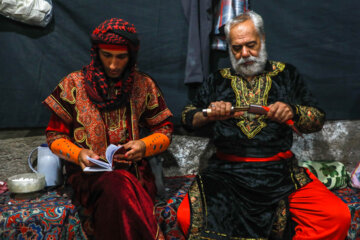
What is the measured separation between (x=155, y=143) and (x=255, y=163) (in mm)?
658

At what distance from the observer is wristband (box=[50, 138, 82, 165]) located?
6.16 ft

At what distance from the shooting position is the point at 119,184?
169cm

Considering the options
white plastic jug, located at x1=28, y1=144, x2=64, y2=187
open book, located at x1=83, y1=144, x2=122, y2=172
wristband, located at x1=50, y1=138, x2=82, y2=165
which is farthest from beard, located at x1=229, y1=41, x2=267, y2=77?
white plastic jug, located at x1=28, y1=144, x2=64, y2=187

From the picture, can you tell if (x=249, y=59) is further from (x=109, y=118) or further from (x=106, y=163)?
(x=106, y=163)

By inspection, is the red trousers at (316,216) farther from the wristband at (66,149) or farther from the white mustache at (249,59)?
the white mustache at (249,59)

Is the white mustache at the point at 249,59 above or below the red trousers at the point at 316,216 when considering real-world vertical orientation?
above

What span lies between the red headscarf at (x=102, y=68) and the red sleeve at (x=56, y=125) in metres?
0.28

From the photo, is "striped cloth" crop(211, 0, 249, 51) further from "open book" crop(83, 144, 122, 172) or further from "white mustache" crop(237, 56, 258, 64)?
"open book" crop(83, 144, 122, 172)

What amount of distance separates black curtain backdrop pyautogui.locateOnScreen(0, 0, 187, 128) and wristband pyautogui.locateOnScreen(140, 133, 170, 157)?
603 mm

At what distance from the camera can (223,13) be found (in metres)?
2.49

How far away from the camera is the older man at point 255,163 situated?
6.00ft

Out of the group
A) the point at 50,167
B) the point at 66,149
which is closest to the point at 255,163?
the point at 66,149

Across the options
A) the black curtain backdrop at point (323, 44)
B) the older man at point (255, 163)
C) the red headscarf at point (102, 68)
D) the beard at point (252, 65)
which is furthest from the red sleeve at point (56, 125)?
the black curtain backdrop at point (323, 44)

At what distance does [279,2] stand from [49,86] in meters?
1.99
